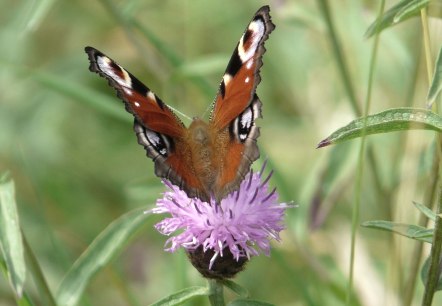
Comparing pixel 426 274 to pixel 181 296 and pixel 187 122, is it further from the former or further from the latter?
pixel 187 122

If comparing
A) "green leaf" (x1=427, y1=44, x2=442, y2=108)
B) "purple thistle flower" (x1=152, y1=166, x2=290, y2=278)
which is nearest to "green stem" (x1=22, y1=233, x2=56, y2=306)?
"purple thistle flower" (x1=152, y1=166, x2=290, y2=278)

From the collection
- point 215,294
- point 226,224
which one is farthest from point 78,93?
point 215,294

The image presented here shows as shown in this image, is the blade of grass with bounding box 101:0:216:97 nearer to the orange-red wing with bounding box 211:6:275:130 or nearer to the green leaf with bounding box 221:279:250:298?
the orange-red wing with bounding box 211:6:275:130

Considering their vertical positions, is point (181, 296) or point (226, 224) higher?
point (226, 224)

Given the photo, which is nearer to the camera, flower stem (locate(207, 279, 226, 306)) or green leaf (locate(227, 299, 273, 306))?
green leaf (locate(227, 299, 273, 306))

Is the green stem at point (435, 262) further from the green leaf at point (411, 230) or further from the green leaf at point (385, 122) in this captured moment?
the green leaf at point (385, 122)

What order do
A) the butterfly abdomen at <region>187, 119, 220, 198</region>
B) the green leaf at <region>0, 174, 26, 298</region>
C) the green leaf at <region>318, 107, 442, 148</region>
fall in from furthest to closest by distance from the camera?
the butterfly abdomen at <region>187, 119, 220, 198</region>
the green leaf at <region>0, 174, 26, 298</region>
the green leaf at <region>318, 107, 442, 148</region>
